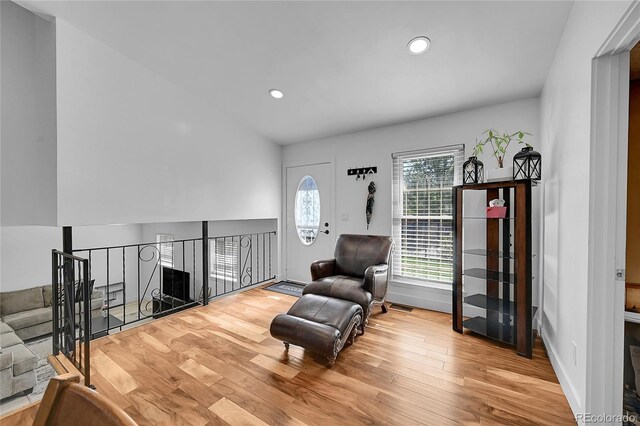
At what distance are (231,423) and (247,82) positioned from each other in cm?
300

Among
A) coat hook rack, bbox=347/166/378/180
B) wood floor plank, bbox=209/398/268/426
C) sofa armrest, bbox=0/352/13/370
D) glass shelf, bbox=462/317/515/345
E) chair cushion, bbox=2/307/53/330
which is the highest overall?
coat hook rack, bbox=347/166/378/180

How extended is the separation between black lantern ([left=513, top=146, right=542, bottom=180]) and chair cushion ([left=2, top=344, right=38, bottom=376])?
528cm

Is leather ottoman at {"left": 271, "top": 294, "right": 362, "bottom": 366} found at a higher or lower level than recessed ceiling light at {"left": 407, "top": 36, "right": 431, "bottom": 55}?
lower

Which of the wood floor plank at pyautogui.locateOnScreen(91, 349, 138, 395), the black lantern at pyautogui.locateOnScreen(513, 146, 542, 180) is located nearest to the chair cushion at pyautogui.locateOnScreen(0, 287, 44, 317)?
the wood floor plank at pyautogui.locateOnScreen(91, 349, 138, 395)

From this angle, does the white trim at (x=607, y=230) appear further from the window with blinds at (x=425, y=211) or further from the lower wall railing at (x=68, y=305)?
the lower wall railing at (x=68, y=305)

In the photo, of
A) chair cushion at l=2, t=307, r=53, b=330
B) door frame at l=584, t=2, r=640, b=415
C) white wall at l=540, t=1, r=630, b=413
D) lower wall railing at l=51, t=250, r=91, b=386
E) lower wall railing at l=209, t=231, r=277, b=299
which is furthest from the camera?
lower wall railing at l=209, t=231, r=277, b=299

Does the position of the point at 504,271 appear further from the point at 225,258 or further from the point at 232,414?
the point at 225,258

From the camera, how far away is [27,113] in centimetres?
234

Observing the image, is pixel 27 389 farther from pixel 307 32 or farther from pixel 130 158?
pixel 307 32

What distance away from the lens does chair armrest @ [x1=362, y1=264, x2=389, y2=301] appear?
2742 mm

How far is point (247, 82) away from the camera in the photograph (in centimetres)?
289

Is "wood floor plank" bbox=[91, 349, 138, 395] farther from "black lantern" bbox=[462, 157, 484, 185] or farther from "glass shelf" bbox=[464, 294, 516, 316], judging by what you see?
"black lantern" bbox=[462, 157, 484, 185]

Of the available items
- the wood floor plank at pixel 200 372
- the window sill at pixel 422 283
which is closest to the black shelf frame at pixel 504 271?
the window sill at pixel 422 283

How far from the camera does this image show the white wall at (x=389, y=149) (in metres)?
2.82
